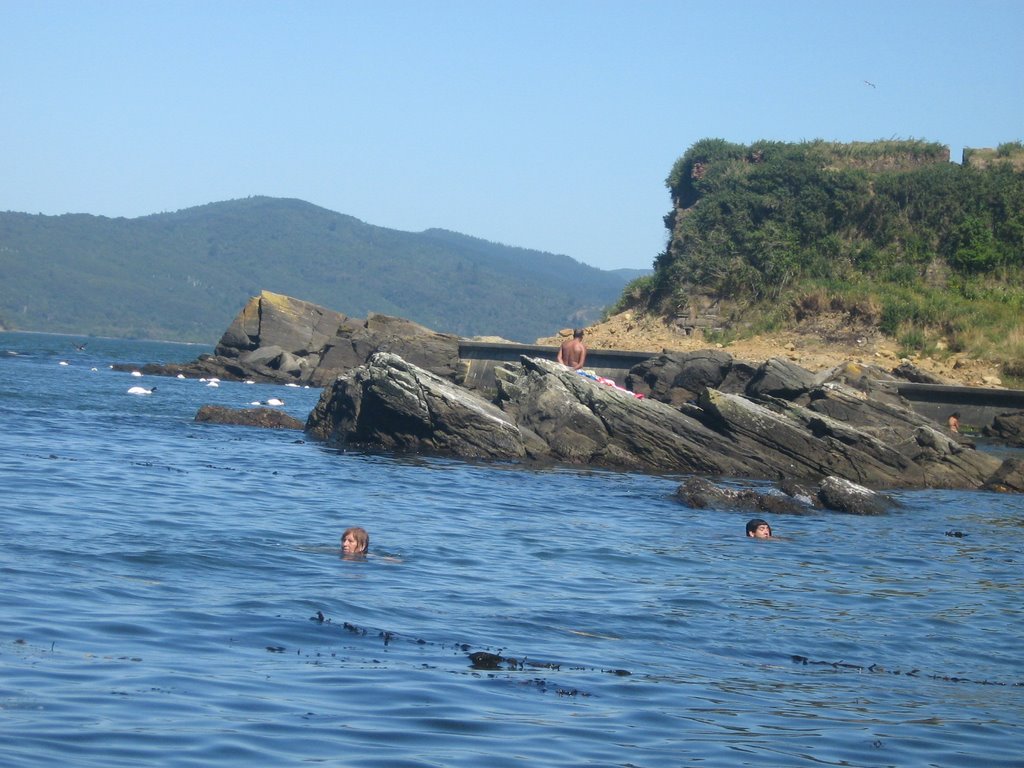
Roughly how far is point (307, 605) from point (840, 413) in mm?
19751

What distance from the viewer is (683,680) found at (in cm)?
883

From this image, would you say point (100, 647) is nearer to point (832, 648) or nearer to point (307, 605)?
point (307, 605)

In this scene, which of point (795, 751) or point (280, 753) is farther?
point (795, 751)

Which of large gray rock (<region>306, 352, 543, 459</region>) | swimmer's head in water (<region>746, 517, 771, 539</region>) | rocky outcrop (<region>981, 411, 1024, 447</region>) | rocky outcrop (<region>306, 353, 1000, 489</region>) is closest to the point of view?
swimmer's head in water (<region>746, 517, 771, 539</region>)

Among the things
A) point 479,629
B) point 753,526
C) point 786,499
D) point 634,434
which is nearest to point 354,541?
point 479,629

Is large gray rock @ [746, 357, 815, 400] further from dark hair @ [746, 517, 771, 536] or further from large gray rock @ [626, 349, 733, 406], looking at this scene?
dark hair @ [746, 517, 771, 536]

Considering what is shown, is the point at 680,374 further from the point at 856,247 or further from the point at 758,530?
the point at 758,530

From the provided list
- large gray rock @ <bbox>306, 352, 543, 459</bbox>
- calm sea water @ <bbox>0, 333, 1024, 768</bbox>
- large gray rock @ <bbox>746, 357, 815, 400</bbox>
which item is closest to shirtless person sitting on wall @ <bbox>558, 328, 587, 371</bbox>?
large gray rock @ <bbox>306, 352, 543, 459</bbox>

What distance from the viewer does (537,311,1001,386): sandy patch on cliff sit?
40.2 metres

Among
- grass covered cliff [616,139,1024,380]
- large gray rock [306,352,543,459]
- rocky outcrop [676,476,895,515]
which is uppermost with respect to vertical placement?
grass covered cliff [616,139,1024,380]

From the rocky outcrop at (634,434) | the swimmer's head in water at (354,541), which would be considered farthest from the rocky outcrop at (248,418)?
the swimmer's head in water at (354,541)

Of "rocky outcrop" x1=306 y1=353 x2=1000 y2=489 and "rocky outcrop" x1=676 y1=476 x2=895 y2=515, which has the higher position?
"rocky outcrop" x1=306 y1=353 x2=1000 y2=489

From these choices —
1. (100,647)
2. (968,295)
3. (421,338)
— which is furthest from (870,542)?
(421,338)

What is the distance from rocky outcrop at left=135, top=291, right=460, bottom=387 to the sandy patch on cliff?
7454 millimetres
